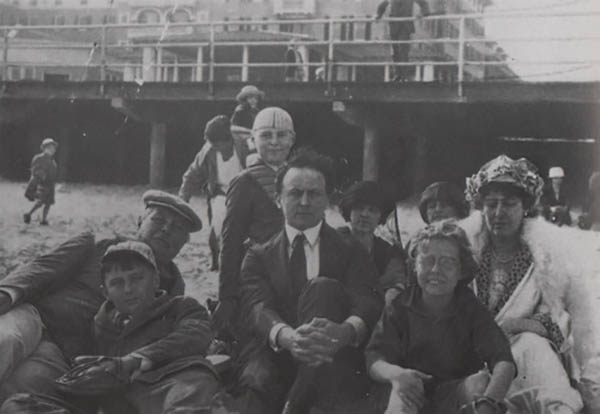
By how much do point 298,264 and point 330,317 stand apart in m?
0.19

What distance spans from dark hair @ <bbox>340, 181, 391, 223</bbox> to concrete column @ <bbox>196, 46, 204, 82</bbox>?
2.39 feet

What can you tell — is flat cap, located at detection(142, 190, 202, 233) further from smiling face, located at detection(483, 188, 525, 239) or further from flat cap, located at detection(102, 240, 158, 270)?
smiling face, located at detection(483, 188, 525, 239)

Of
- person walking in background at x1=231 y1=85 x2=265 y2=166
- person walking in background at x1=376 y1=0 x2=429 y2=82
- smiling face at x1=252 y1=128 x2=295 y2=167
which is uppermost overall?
person walking in background at x1=376 y1=0 x2=429 y2=82

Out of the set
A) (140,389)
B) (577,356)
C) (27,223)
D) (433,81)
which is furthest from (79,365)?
(433,81)

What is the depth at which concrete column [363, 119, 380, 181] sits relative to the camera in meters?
1.96

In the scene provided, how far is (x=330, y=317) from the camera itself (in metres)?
1.47

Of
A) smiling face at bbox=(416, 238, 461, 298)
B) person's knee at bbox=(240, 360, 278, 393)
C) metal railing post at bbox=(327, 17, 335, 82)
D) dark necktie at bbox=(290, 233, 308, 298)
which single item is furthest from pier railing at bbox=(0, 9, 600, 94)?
person's knee at bbox=(240, 360, 278, 393)

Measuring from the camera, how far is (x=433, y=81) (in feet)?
7.14

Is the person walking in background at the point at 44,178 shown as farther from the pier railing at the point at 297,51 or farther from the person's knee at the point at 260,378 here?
the person's knee at the point at 260,378

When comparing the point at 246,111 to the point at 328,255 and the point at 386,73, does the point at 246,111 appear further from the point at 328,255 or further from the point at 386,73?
the point at 328,255

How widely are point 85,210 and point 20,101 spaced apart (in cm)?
39

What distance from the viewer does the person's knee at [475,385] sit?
1.26m

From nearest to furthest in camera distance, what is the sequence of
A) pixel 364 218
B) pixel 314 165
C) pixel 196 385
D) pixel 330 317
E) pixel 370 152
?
pixel 196 385 → pixel 330 317 → pixel 314 165 → pixel 364 218 → pixel 370 152

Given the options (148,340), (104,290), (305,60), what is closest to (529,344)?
(148,340)
